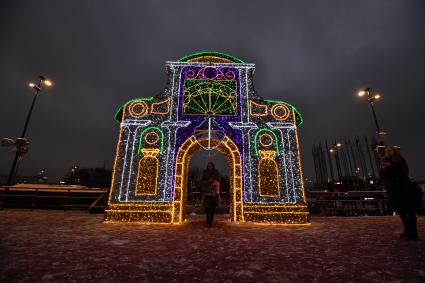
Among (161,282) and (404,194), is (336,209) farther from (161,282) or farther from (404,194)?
(161,282)

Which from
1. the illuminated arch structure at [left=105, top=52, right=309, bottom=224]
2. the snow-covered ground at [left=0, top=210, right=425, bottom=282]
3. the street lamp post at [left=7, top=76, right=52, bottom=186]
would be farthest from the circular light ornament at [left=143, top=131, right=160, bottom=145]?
the street lamp post at [left=7, top=76, right=52, bottom=186]

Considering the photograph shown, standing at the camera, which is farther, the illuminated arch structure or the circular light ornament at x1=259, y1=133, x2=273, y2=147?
the circular light ornament at x1=259, y1=133, x2=273, y2=147

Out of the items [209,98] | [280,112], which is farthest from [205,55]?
[280,112]

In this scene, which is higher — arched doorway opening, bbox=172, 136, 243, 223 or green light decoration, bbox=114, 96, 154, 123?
green light decoration, bbox=114, 96, 154, 123

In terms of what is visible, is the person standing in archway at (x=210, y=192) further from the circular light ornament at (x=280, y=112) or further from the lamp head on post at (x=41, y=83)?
the lamp head on post at (x=41, y=83)

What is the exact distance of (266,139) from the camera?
11305 mm

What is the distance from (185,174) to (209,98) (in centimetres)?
413

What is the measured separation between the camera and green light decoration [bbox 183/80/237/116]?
11.7m

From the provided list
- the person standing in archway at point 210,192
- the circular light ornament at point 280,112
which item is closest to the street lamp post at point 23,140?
the person standing in archway at point 210,192

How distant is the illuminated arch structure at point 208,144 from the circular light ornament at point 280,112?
0.05 metres

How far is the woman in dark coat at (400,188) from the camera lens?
580 cm

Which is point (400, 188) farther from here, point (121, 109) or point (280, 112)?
point (121, 109)

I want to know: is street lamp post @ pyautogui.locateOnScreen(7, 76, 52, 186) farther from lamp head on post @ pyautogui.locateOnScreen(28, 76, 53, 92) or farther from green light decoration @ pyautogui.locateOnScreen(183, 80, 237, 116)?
green light decoration @ pyautogui.locateOnScreen(183, 80, 237, 116)

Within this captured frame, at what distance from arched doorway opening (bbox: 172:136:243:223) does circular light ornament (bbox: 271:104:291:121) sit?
8.95 feet
